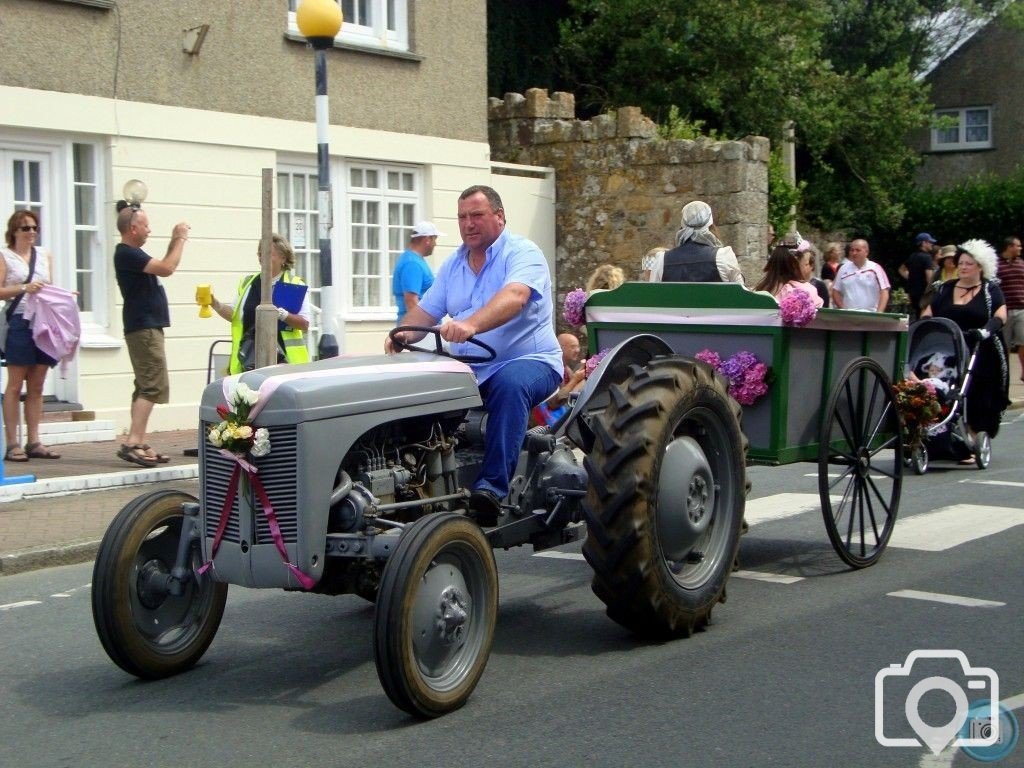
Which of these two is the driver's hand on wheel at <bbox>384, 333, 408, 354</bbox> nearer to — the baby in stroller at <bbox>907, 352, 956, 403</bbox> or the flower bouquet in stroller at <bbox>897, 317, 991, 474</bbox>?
the flower bouquet in stroller at <bbox>897, 317, 991, 474</bbox>

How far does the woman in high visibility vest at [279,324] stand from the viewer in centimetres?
1114

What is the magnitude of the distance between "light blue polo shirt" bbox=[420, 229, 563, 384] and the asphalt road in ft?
4.24

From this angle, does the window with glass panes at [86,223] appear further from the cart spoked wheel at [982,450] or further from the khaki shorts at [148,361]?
the cart spoked wheel at [982,450]

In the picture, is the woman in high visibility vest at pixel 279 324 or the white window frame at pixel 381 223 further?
the white window frame at pixel 381 223

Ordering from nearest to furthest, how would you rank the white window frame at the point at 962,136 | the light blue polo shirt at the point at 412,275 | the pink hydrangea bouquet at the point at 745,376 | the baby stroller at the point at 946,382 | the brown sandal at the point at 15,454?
the pink hydrangea bouquet at the point at 745,376 < the brown sandal at the point at 15,454 < the baby stroller at the point at 946,382 < the light blue polo shirt at the point at 412,275 < the white window frame at the point at 962,136

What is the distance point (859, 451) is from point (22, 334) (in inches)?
266

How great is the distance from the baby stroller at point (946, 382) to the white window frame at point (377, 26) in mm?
7705

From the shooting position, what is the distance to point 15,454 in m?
11.8

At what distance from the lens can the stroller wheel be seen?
11805mm

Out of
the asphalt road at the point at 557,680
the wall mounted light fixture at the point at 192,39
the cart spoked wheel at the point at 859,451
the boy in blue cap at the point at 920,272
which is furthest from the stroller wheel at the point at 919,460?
the boy in blue cap at the point at 920,272

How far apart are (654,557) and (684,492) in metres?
0.43

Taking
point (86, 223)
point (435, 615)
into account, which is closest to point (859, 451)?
point (435, 615)

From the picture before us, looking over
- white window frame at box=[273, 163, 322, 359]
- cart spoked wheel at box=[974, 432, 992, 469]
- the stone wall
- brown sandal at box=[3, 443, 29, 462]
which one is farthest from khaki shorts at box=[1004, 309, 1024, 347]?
brown sandal at box=[3, 443, 29, 462]

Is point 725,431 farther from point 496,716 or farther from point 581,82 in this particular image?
point 581,82
